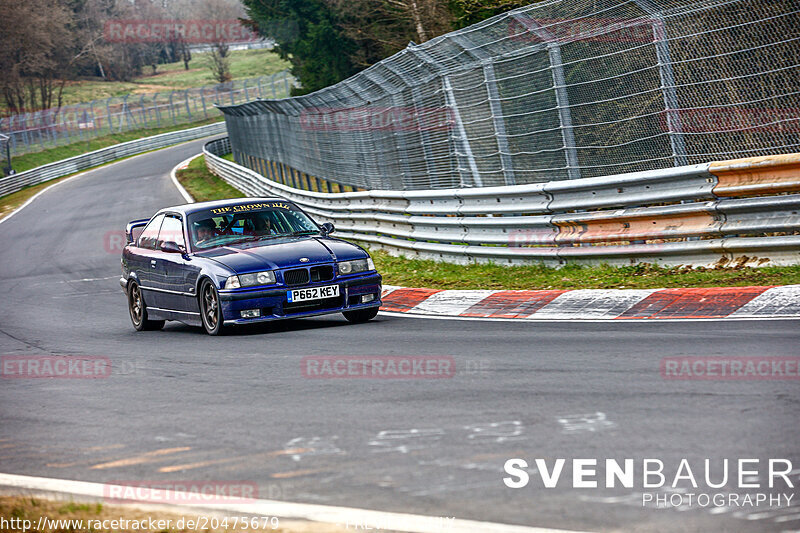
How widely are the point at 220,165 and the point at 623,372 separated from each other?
109 ft

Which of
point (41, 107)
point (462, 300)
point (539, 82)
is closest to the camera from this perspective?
point (462, 300)

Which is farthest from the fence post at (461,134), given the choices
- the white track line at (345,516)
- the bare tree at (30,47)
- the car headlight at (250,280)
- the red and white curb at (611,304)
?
the bare tree at (30,47)

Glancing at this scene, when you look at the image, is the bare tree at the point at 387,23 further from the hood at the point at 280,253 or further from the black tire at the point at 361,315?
the black tire at the point at 361,315

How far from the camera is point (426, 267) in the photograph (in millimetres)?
14617

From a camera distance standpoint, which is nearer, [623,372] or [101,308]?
[623,372]

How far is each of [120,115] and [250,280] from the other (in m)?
65.7

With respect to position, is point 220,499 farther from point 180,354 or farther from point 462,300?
point 462,300

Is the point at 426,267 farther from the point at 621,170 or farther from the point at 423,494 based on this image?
the point at 423,494

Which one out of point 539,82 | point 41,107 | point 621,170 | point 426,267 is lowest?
point 426,267

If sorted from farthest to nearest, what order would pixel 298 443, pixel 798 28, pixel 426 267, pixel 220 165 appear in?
pixel 220 165
pixel 426 267
pixel 798 28
pixel 298 443

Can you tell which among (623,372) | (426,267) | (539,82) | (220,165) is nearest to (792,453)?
(623,372)

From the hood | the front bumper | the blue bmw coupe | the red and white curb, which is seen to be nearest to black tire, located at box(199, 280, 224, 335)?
the blue bmw coupe

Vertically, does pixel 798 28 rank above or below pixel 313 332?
above

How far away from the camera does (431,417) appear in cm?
555
